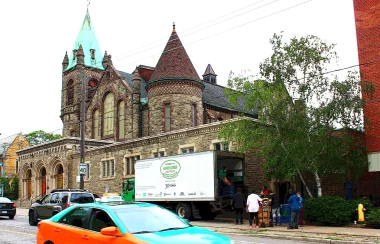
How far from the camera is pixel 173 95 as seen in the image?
3947 centimetres

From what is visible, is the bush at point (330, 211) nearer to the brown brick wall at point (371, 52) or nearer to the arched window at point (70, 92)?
the brown brick wall at point (371, 52)

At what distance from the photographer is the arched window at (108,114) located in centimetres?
4668

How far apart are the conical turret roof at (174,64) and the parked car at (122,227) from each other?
32.1 meters

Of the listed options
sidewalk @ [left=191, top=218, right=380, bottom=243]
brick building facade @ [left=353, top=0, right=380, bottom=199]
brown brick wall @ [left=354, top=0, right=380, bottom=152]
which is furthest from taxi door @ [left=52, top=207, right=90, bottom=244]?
brown brick wall @ [left=354, top=0, right=380, bottom=152]

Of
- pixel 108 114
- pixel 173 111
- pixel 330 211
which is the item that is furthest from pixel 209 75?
pixel 330 211

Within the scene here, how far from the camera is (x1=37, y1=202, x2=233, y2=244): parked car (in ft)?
20.5

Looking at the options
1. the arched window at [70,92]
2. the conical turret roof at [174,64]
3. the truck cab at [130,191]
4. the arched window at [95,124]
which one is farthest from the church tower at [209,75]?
the truck cab at [130,191]

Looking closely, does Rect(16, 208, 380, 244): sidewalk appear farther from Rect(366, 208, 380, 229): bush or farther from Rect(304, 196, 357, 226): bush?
Rect(304, 196, 357, 226): bush

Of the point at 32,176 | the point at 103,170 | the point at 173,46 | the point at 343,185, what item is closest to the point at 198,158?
the point at 343,185

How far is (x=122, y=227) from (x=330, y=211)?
1363 centimetres

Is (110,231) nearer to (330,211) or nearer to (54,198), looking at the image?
(330,211)

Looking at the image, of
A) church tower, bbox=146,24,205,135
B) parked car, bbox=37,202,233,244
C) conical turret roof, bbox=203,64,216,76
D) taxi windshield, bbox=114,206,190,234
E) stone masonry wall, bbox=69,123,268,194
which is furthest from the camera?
conical turret roof, bbox=203,64,216,76

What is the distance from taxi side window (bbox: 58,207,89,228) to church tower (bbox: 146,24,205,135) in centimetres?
3099

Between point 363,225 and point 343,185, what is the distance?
152 inches
